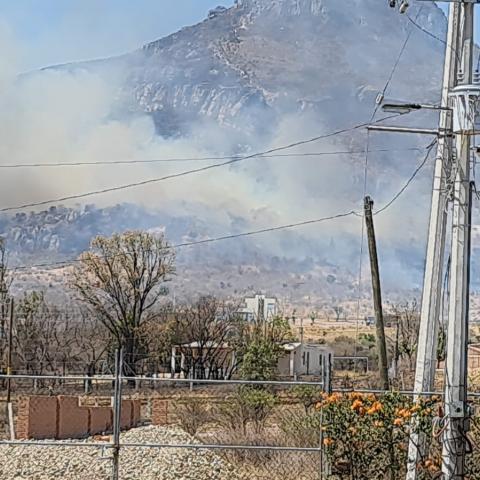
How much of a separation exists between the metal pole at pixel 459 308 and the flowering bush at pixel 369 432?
100 centimetres

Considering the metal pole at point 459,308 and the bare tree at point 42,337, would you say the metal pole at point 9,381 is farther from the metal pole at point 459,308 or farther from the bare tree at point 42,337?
the metal pole at point 459,308

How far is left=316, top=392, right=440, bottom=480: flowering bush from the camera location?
373 inches

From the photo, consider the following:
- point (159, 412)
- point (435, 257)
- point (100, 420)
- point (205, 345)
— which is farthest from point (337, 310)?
point (435, 257)

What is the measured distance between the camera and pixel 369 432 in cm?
961

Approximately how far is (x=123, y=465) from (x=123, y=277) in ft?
125

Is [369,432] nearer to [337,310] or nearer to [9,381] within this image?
[9,381]

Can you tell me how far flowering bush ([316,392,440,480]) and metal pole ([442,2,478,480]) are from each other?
3.27 ft

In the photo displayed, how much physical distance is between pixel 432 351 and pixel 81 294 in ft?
127

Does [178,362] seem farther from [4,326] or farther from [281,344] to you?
[4,326]

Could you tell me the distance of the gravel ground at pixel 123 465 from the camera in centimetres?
1223

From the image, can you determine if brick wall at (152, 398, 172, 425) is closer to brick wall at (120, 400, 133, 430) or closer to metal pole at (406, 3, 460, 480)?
brick wall at (120, 400, 133, 430)

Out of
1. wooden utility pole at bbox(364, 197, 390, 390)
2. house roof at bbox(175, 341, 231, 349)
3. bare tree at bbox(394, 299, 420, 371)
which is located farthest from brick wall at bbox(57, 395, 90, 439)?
house roof at bbox(175, 341, 231, 349)

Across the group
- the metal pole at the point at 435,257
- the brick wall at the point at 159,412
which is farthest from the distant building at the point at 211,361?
the metal pole at the point at 435,257

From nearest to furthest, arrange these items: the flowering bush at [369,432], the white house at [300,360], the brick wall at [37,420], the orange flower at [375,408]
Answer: the orange flower at [375,408] < the flowering bush at [369,432] < the brick wall at [37,420] < the white house at [300,360]
